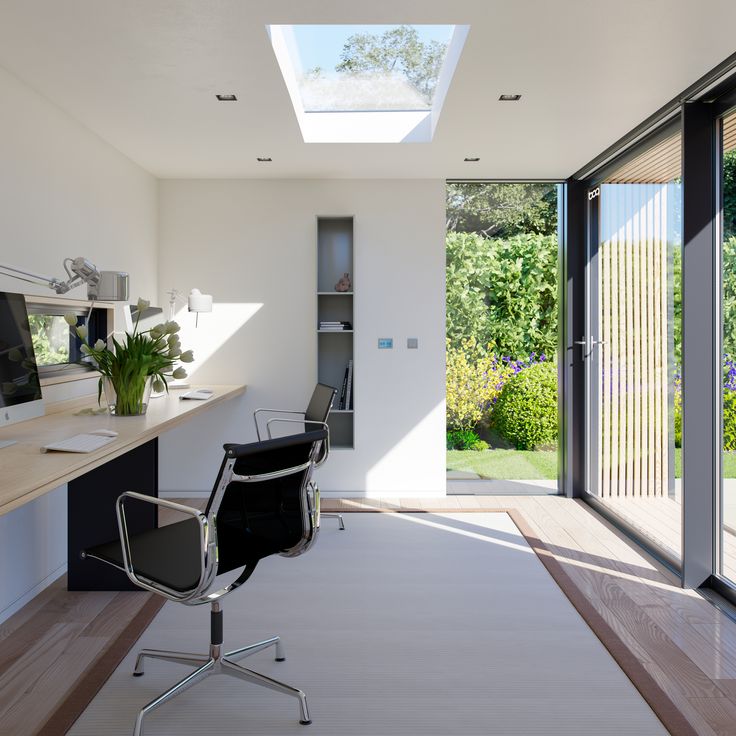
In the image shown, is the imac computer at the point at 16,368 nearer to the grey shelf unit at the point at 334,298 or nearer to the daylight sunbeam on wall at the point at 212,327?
the daylight sunbeam on wall at the point at 212,327

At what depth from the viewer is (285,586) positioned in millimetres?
3619

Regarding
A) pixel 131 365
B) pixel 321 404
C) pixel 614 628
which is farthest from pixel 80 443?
pixel 614 628

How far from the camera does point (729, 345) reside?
3.39m

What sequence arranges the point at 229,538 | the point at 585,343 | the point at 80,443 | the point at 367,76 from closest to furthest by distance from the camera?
the point at 229,538
the point at 80,443
the point at 367,76
the point at 585,343

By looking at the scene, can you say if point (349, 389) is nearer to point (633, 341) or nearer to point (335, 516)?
point (335, 516)

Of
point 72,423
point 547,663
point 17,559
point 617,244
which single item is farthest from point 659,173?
point 17,559

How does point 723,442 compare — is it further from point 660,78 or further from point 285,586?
point 285,586

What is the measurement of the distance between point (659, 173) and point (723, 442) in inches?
64.1

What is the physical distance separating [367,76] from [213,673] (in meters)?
3.18

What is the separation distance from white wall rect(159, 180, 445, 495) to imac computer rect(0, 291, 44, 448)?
2659mm

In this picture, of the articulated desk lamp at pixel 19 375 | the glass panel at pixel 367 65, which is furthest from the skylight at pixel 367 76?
the articulated desk lamp at pixel 19 375

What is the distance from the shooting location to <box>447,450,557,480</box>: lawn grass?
18.5ft

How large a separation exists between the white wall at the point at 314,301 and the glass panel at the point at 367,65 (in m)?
1.23

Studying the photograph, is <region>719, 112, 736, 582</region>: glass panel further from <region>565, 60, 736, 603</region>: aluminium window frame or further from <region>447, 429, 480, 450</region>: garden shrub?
<region>447, 429, 480, 450</region>: garden shrub
